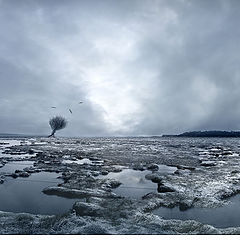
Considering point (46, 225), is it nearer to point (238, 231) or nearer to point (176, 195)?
point (238, 231)

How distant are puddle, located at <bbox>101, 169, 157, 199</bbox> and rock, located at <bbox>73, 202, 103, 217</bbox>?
2.44 m

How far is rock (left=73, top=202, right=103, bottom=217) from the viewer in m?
8.09

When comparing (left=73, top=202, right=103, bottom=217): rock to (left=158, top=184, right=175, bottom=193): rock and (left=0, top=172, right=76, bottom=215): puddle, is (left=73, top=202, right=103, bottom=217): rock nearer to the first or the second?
(left=0, top=172, right=76, bottom=215): puddle

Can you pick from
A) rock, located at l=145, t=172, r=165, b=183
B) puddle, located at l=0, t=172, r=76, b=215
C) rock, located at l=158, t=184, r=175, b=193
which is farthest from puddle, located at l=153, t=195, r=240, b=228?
rock, located at l=145, t=172, r=165, b=183

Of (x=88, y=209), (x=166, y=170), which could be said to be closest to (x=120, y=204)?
(x=88, y=209)

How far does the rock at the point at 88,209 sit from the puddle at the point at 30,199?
0.50 meters

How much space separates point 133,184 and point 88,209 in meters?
5.00

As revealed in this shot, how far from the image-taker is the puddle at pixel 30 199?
8781 mm

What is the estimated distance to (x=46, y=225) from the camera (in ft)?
22.8

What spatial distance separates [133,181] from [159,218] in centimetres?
613

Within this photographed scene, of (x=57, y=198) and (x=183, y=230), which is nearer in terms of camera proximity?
(x=183, y=230)

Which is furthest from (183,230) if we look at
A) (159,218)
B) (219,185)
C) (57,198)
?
(219,185)

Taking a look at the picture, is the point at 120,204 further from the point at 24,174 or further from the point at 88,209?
the point at 24,174

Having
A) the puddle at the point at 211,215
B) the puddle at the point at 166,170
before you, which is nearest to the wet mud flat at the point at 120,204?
the puddle at the point at 211,215
